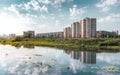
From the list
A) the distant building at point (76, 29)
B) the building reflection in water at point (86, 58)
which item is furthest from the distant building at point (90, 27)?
the building reflection in water at point (86, 58)

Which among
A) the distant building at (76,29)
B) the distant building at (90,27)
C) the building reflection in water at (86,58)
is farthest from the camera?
the distant building at (76,29)

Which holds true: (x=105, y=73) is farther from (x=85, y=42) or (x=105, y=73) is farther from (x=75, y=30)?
(x=75, y=30)

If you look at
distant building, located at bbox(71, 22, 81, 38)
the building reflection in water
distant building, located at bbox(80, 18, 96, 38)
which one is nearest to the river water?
the building reflection in water

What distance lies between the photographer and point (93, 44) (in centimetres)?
3189

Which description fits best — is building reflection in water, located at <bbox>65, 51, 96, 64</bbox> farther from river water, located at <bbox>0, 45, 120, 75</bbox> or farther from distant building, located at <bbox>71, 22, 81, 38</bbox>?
distant building, located at <bbox>71, 22, 81, 38</bbox>

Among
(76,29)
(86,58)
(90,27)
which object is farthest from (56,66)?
(76,29)

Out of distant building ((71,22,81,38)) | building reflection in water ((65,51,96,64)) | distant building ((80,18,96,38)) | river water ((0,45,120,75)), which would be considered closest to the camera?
river water ((0,45,120,75))

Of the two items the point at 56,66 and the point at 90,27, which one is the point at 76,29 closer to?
the point at 90,27

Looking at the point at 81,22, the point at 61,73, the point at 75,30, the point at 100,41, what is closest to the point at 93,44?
the point at 100,41

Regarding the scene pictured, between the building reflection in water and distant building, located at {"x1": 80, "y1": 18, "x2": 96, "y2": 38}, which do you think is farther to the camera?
distant building, located at {"x1": 80, "y1": 18, "x2": 96, "y2": 38}

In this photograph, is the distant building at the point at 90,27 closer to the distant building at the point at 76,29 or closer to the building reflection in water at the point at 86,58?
the distant building at the point at 76,29

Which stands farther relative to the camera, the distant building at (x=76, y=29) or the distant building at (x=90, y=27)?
the distant building at (x=76, y=29)

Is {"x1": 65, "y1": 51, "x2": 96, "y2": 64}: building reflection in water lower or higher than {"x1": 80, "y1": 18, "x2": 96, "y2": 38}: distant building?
lower

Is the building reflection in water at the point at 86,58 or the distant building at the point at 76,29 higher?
the distant building at the point at 76,29
